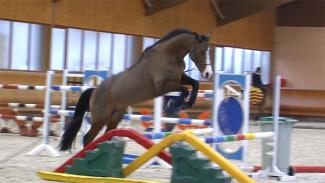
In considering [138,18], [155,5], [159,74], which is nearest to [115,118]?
[159,74]

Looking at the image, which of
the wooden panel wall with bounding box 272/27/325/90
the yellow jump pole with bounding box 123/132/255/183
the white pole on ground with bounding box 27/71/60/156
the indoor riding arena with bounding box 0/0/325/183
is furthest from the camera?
the wooden panel wall with bounding box 272/27/325/90

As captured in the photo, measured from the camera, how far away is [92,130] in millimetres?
7020

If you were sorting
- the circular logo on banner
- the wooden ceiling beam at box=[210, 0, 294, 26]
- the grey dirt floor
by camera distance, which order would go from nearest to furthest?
the grey dirt floor < the circular logo on banner < the wooden ceiling beam at box=[210, 0, 294, 26]

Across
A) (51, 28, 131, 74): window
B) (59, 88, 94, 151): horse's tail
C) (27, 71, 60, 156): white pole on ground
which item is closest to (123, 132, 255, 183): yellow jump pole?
(59, 88, 94, 151): horse's tail

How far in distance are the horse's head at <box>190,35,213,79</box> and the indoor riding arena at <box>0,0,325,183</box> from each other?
0.01 meters

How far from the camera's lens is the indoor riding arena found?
580 cm

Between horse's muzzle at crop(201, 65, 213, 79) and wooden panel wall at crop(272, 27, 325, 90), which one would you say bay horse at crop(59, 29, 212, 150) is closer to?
horse's muzzle at crop(201, 65, 213, 79)

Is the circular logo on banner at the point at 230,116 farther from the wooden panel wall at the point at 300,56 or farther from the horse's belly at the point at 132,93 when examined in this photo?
the wooden panel wall at the point at 300,56

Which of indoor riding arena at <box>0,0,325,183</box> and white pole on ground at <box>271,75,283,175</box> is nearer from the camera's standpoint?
indoor riding arena at <box>0,0,325,183</box>

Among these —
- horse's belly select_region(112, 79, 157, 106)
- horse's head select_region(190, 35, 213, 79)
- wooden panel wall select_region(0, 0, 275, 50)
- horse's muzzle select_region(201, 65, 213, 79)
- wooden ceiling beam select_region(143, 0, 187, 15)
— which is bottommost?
horse's belly select_region(112, 79, 157, 106)

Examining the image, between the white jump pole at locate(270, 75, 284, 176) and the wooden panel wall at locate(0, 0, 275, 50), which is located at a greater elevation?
the wooden panel wall at locate(0, 0, 275, 50)

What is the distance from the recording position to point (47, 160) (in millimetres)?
7797

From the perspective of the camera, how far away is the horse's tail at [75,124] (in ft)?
23.2

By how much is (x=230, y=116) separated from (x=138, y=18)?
39.5 ft
